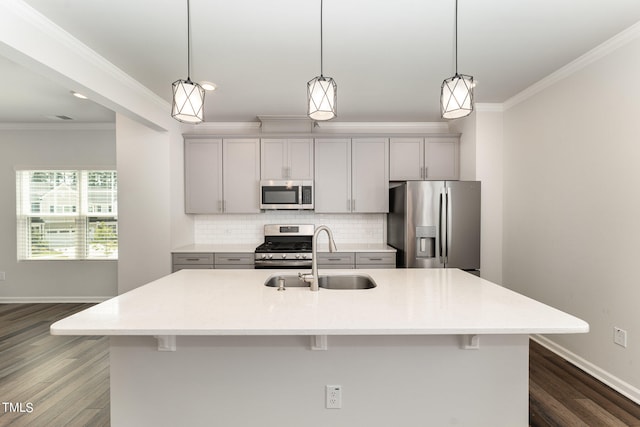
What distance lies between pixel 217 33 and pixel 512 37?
2.15m

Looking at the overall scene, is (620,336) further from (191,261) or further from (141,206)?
(141,206)

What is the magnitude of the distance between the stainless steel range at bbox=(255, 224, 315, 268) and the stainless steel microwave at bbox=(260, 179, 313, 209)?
0.38 meters

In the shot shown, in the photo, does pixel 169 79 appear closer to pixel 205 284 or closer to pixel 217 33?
pixel 217 33

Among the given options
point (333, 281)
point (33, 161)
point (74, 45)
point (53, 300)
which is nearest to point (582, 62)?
point (333, 281)

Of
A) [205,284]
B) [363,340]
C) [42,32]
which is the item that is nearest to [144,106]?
[42,32]

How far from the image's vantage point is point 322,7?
204cm

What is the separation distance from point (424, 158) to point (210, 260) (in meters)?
3.01

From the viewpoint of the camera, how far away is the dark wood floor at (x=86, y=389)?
84.3 inches

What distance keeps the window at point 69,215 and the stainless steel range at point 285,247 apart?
92.9 inches

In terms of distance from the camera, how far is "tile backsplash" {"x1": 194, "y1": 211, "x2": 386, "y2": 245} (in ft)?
15.1

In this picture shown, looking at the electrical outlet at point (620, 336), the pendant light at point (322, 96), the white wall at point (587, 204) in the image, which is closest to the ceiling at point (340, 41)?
the white wall at point (587, 204)

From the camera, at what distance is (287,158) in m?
4.29

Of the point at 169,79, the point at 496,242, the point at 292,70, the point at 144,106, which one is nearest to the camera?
the point at 292,70

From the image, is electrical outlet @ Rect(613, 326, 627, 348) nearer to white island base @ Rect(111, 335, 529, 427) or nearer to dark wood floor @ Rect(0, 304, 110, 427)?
white island base @ Rect(111, 335, 529, 427)
